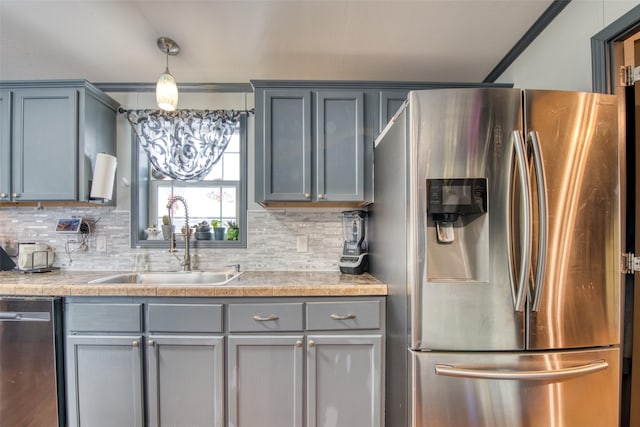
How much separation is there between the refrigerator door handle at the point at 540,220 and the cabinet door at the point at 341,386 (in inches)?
33.7

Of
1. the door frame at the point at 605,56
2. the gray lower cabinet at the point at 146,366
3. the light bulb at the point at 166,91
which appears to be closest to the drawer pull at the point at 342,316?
the gray lower cabinet at the point at 146,366

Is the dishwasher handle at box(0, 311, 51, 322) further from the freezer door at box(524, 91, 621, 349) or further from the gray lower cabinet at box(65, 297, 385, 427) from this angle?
the freezer door at box(524, 91, 621, 349)

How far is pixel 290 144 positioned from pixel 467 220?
1.16 meters

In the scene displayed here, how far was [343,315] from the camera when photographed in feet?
5.06

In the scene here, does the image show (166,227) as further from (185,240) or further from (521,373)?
(521,373)

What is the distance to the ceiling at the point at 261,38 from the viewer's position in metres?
1.52

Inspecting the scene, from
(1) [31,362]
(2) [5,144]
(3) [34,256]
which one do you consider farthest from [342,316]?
(2) [5,144]

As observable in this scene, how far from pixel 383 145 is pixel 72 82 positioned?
84.2 inches

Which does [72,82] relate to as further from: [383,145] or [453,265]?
[453,265]

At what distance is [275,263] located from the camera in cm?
218

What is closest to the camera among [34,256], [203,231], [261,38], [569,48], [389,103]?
[569,48]

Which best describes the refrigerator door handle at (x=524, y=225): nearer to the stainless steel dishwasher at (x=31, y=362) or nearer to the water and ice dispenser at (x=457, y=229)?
the water and ice dispenser at (x=457, y=229)

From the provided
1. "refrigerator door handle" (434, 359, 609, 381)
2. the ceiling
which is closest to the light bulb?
the ceiling

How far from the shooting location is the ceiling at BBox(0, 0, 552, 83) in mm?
1524
